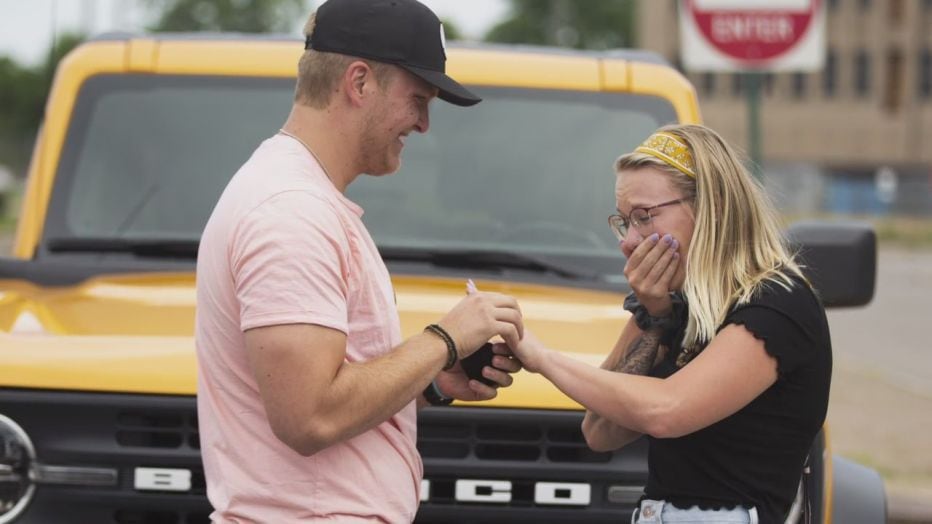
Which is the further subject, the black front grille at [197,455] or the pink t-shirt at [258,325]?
the black front grille at [197,455]

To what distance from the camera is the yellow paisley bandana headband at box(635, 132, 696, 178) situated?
271 centimetres

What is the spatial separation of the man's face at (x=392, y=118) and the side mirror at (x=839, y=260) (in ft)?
5.19

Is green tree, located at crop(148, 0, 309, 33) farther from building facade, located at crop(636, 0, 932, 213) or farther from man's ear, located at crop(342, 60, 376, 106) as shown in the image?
man's ear, located at crop(342, 60, 376, 106)

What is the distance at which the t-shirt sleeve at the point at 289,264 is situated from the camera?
2.25m

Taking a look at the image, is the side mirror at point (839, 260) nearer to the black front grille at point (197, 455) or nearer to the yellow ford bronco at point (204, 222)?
the yellow ford bronco at point (204, 222)

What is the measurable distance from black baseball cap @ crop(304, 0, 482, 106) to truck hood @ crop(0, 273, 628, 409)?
963mm

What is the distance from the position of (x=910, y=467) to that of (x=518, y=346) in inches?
242

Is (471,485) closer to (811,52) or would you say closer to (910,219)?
(811,52)

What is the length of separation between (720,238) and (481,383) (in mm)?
477

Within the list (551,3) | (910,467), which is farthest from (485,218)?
(551,3)

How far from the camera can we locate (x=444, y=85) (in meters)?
2.46

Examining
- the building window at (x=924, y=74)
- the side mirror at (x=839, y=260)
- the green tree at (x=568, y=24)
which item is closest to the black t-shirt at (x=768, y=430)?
the side mirror at (x=839, y=260)

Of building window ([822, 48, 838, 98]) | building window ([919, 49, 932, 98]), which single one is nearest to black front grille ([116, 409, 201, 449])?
building window ([822, 48, 838, 98])

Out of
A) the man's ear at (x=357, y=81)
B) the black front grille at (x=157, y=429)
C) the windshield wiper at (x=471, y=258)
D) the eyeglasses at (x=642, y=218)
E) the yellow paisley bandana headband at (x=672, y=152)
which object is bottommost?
the windshield wiper at (x=471, y=258)
